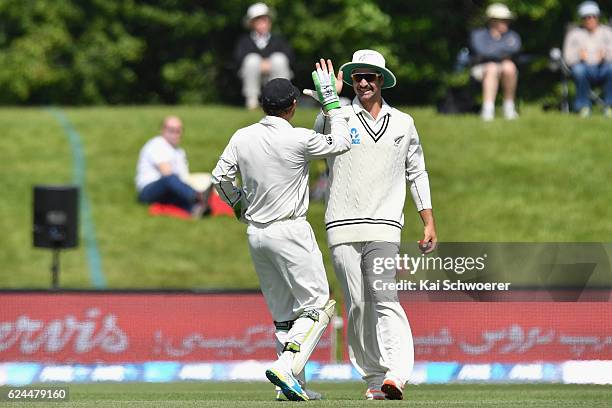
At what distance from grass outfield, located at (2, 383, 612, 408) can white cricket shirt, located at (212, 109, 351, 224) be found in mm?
1230

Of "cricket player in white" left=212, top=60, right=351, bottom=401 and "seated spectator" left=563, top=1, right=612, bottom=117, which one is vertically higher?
"seated spectator" left=563, top=1, right=612, bottom=117

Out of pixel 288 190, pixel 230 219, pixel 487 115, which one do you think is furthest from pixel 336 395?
pixel 487 115

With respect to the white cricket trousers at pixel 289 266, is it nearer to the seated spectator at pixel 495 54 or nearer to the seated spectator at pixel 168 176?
the seated spectator at pixel 168 176

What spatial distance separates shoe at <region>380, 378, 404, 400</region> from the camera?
9.93 metres

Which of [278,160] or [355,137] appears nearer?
[278,160]

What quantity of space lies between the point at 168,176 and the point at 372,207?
896 centimetres

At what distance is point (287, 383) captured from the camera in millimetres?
9609

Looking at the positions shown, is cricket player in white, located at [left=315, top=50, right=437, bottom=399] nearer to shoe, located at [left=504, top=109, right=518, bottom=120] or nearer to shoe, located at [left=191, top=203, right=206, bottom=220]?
shoe, located at [left=191, top=203, right=206, bottom=220]

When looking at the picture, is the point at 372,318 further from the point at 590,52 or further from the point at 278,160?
the point at 590,52

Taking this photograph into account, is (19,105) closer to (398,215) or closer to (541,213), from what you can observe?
(541,213)

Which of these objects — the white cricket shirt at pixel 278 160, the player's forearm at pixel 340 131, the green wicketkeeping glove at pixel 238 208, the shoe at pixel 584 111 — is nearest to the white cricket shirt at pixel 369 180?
the player's forearm at pixel 340 131

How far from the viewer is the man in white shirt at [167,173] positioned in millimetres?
18734

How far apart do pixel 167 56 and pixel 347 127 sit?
1204 inches

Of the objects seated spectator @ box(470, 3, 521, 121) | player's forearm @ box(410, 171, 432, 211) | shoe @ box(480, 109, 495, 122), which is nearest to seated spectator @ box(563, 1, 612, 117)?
seated spectator @ box(470, 3, 521, 121)
